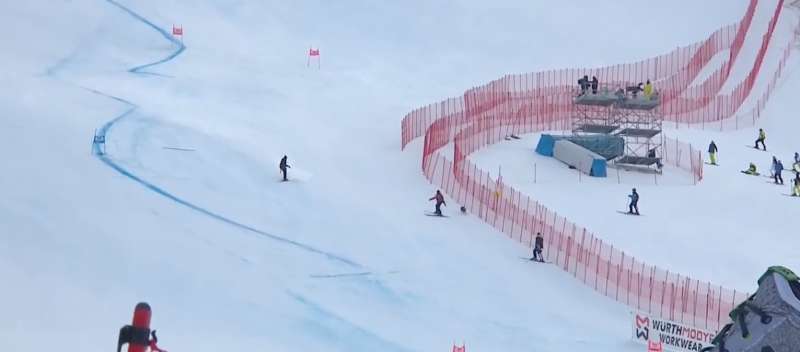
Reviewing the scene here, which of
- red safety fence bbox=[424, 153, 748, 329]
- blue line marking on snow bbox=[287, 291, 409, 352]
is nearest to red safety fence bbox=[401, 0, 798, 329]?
red safety fence bbox=[424, 153, 748, 329]

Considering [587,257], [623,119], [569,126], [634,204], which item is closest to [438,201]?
[587,257]

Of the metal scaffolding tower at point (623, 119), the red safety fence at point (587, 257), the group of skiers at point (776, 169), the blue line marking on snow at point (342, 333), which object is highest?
the metal scaffolding tower at point (623, 119)

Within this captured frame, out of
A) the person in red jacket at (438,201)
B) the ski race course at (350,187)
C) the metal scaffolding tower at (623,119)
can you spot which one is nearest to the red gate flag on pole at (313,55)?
the ski race course at (350,187)

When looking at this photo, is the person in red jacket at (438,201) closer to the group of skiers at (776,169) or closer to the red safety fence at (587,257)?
the red safety fence at (587,257)

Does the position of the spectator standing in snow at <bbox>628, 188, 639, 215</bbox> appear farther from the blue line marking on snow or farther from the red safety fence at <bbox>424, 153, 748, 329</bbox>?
the blue line marking on snow

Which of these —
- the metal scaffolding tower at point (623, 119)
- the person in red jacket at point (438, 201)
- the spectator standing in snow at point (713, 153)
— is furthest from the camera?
the metal scaffolding tower at point (623, 119)

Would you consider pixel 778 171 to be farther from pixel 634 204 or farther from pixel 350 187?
pixel 350 187
